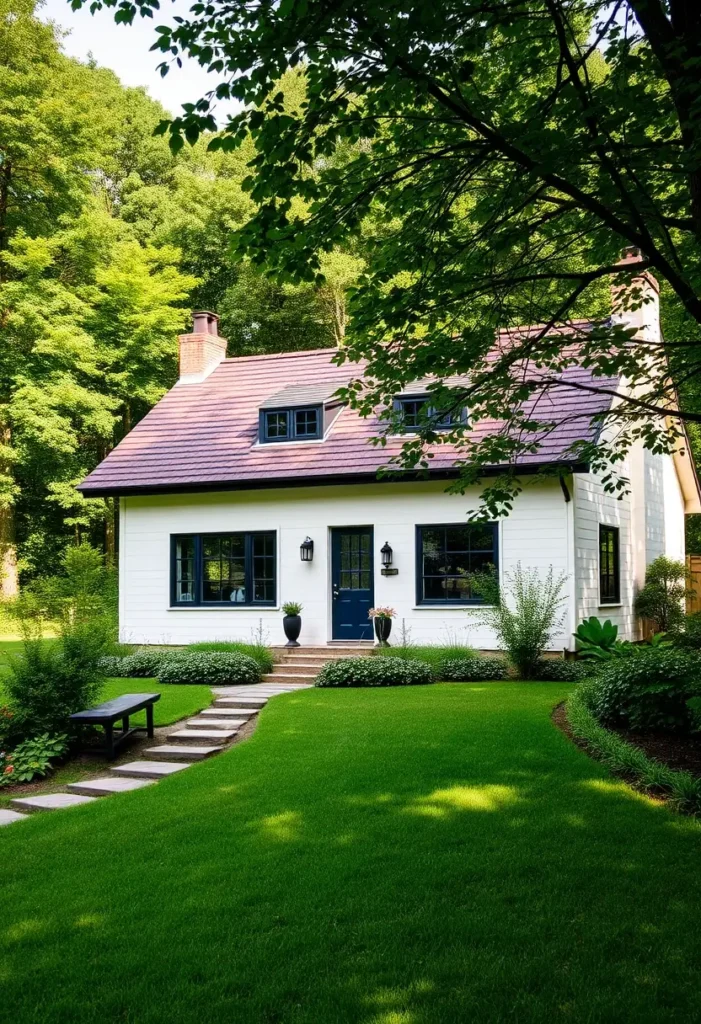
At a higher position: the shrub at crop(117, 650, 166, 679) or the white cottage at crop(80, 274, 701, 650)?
the white cottage at crop(80, 274, 701, 650)

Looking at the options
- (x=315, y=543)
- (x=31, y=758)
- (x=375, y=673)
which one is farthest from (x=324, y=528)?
(x=31, y=758)

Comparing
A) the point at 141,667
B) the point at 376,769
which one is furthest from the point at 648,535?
the point at 376,769

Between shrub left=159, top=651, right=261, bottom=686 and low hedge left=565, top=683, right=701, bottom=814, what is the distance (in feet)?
21.2

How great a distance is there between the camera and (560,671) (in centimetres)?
1414

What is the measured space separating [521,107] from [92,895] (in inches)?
247

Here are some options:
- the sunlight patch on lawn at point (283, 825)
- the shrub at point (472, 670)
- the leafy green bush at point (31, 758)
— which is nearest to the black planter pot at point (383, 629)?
the shrub at point (472, 670)

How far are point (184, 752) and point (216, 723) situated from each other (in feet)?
4.46

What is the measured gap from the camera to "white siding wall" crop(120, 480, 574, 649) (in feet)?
51.6

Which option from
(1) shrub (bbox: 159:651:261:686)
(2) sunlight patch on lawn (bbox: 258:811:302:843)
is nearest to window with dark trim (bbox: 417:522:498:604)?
(1) shrub (bbox: 159:651:261:686)

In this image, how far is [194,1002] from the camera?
12.6 ft

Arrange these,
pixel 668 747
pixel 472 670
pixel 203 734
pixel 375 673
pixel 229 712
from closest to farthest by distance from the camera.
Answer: pixel 668 747, pixel 203 734, pixel 229 712, pixel 375 673, pixel 472 670

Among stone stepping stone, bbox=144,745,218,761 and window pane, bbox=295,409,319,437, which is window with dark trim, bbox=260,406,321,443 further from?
stone stepping stone, bbox=144,745,218,761

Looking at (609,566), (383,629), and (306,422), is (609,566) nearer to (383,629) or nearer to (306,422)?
(383,629)

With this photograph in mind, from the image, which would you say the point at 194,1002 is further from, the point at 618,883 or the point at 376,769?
the point at 376,769
